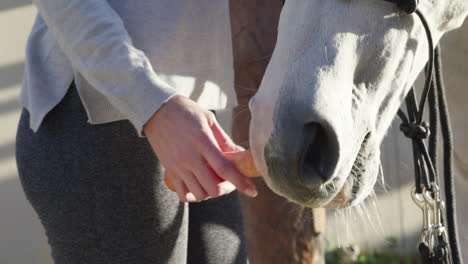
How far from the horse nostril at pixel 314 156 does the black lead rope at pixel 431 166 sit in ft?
0.81

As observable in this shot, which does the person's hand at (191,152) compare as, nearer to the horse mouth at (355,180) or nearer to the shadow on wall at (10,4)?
the horse mouth at (355,180)

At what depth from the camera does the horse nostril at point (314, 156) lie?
77 cm

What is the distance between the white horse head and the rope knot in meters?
0.10

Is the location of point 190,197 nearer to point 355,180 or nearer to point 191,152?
point 191,152

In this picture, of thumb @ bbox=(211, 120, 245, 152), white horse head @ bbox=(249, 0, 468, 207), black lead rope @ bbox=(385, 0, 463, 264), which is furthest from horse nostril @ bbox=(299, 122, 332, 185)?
black lead rope @ bbox=(385, 0, 463, 264)

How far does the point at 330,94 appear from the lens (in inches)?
31.2

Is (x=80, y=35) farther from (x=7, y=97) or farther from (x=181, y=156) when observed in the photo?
(x=7, y=97)

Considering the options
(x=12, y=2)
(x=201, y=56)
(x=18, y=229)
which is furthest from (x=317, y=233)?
(x=12, y=2)

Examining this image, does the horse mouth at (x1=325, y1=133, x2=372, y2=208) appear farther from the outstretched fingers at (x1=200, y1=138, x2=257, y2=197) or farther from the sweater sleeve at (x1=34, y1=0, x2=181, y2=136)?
the sweater sleeve at (x1=34, y1=0, x2=181, y2=136)

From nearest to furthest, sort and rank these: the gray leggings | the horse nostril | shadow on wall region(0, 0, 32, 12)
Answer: the horse nostril
the gray leggings
shadow on wall region(0, 0, 32, 12)

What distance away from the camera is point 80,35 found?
35.1 inches

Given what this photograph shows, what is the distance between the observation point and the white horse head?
2.54 ft

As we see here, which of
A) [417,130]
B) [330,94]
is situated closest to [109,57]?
[330,94]

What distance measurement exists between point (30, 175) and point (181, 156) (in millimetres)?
287
